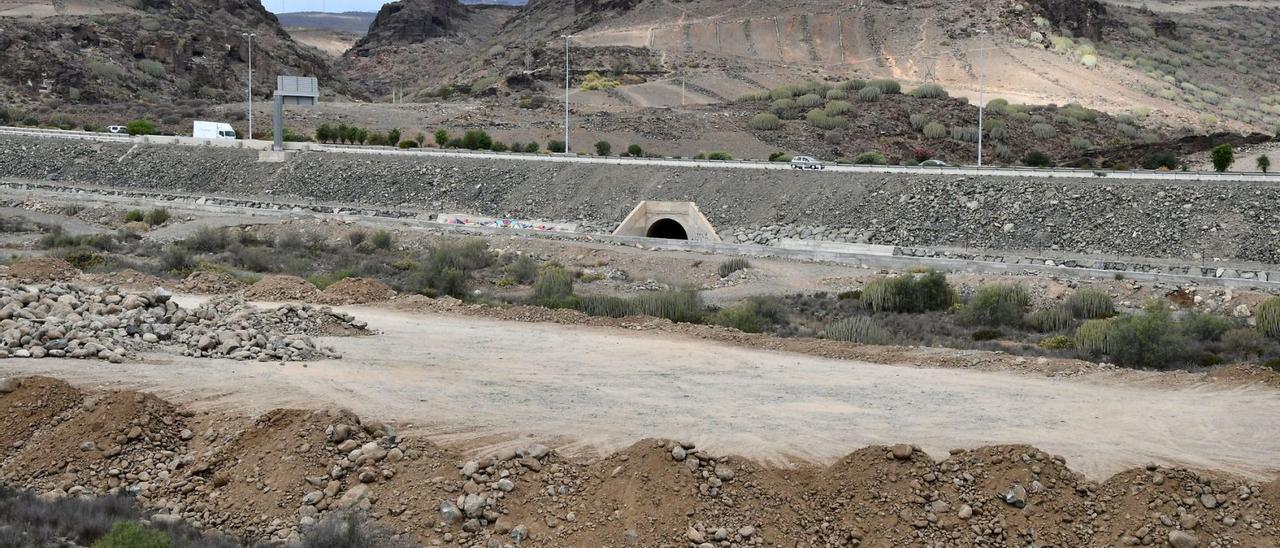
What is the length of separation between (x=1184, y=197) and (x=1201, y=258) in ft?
12.3

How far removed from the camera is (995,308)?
31.6m

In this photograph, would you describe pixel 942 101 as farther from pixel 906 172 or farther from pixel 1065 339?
pixel 1065 339

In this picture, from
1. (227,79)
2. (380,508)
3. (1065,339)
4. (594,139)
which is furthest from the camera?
(227,79)

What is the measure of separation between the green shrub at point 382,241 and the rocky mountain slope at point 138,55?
183ft

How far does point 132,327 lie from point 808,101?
69919mm

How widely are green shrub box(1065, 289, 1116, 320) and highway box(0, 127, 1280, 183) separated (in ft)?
51.1

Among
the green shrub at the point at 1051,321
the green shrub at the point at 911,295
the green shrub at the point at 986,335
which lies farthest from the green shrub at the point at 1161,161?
the green shrub at the point at 986,335

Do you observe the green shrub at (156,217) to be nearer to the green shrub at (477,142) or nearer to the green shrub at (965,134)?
the green shrub at (477,142)

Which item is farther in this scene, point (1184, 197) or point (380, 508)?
point (1184, 197)

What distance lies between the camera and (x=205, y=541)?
14.3 meters

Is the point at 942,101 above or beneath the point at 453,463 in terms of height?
above

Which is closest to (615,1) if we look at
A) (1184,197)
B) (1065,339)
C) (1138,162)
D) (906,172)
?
(1138,162)

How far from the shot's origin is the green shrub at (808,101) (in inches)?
3445

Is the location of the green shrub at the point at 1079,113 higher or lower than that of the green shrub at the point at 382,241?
higher
